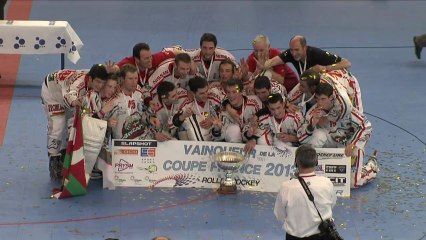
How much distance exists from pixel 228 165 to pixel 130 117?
3.67 ft

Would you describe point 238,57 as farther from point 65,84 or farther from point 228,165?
point 228,165

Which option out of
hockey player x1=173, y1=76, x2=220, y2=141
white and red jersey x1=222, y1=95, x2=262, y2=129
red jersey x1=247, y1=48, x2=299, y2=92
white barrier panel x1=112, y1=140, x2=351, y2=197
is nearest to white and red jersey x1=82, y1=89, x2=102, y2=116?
white barrier panel x1=112, y1=140, x2=351, y2=197

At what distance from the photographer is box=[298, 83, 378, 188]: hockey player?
968 cm

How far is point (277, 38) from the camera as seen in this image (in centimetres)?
1559

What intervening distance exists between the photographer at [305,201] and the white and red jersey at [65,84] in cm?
329

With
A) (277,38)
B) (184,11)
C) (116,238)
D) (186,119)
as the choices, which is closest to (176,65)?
(186,119)

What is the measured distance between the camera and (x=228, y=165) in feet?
31.5

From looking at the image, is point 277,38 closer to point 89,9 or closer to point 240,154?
point 89,9

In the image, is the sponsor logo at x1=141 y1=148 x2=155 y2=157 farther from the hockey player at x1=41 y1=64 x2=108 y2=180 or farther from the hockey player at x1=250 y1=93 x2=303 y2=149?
the hockey player at x1=250 y1=93 x2=303 y2=149

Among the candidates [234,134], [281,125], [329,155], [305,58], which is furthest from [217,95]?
[329,155]

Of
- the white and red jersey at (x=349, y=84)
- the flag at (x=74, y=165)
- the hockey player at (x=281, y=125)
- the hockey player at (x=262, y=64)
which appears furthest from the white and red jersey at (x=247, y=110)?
the flag at (x=74, y=165)

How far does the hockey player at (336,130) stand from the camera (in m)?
9.68

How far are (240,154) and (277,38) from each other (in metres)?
6.11

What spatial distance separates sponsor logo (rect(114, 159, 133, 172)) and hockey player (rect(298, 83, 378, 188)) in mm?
1725
